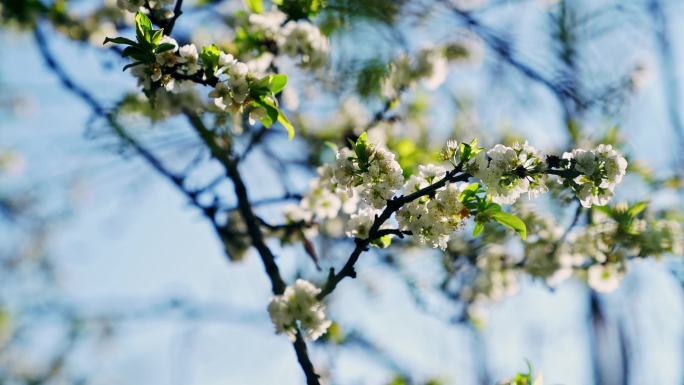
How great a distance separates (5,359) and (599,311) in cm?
756

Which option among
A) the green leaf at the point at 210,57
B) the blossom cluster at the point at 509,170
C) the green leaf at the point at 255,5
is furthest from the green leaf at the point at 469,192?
the green leaf at the point at 255,5

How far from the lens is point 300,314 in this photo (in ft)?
6.36

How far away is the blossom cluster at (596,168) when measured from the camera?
154cm

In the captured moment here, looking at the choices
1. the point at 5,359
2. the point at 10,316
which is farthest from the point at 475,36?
the point at 5,359

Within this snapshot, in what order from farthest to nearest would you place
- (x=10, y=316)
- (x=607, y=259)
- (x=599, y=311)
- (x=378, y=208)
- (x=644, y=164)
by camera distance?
(x=10, y=316) → (x=599, y=311) → (x=644, y=164) → (x=607, y=259) → (x=378, y=208)

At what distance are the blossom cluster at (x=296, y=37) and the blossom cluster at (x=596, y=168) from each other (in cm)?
119

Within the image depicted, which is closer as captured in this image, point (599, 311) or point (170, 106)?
point (170, 106)

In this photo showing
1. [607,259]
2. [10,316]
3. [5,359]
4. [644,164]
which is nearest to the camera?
[607,259]

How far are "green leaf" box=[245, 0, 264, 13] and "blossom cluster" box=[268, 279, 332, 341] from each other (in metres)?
1.19

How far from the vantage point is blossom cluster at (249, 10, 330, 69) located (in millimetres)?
2439

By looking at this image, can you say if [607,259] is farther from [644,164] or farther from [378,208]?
[378,208]

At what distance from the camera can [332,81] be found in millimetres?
2652

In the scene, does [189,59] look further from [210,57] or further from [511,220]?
[511,220]

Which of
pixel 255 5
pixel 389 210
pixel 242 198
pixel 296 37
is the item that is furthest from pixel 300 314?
pixel 255 5
